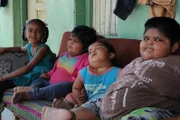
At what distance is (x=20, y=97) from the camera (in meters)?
2.22

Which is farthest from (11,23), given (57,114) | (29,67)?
(57,114)

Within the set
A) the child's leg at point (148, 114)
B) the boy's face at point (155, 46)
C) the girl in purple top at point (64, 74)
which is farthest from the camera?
the girl in purple top at point (64, 74)

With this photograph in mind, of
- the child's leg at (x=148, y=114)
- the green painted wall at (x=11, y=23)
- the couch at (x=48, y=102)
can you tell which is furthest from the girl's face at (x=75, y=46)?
the green painted wall at (x=11, y=23)

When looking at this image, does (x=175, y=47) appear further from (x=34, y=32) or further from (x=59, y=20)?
(x=59, y=20)

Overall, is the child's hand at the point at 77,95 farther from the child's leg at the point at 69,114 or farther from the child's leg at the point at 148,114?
the child's leg at the point at 148,114

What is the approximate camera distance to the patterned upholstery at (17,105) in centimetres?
217

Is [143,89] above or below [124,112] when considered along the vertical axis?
above

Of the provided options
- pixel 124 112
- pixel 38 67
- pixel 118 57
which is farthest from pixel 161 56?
pixel 38 67

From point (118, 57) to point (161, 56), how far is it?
62cm

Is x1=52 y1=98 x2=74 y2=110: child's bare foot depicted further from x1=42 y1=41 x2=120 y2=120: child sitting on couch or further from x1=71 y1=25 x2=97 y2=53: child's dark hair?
x1=71 y1=25 x2=97 y2=53: child's dark hair

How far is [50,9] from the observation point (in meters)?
4.03

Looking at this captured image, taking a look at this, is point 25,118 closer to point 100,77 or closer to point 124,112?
point 100,77

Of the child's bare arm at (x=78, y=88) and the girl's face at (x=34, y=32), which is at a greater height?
the girl's face at (x=34, y=32)

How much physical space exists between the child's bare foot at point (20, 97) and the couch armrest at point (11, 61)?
65 centimetres
